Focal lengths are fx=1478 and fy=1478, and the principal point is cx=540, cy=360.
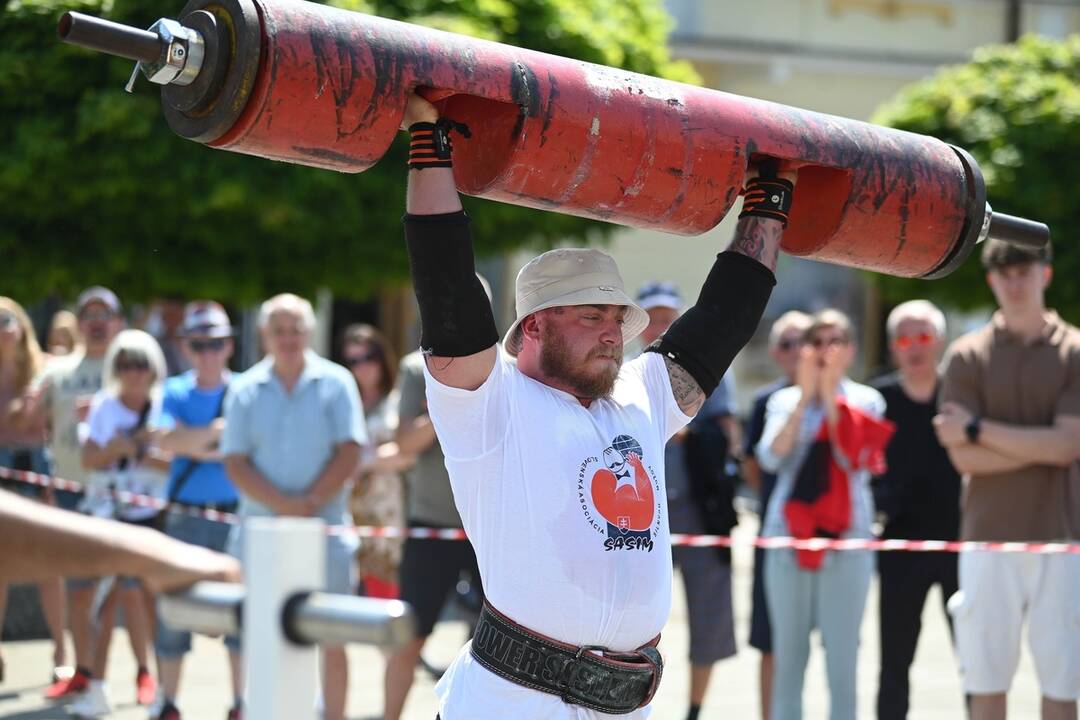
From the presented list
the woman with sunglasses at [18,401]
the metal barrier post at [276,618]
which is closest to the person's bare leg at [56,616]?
the woman with sunglasses at [18,401]

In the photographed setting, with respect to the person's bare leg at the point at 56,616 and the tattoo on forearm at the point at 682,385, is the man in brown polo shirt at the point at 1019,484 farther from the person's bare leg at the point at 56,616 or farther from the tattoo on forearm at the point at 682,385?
the person's bare leg at the point at 56,616

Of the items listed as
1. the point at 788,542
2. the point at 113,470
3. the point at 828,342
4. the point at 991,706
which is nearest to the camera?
the point at 991,706

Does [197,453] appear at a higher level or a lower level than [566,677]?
higher

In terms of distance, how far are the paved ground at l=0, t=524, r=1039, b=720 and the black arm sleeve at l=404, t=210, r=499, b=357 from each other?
143 inches

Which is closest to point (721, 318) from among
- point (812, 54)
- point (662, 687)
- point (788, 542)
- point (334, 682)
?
point (788, 542)

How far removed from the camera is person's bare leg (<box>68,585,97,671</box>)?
24.5ft

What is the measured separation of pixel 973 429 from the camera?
18.2 ft

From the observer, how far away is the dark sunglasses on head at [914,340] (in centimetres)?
649

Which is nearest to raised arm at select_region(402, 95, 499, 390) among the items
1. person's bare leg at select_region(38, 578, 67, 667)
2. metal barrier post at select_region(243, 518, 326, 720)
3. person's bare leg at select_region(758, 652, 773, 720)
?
metal barrier post at select_region(243, 518, 326, 720)

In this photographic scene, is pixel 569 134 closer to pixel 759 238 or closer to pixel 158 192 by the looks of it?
pixel 759 238

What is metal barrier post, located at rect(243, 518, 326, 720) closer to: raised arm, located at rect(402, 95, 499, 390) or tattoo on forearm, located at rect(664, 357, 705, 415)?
raised arm, located at rect(402, 95, 499, 390)

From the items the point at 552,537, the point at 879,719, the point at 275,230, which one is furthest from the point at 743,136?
the point at 275,230

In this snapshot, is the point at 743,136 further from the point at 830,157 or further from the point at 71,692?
the point at 71,692

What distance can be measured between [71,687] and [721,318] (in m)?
4.95
